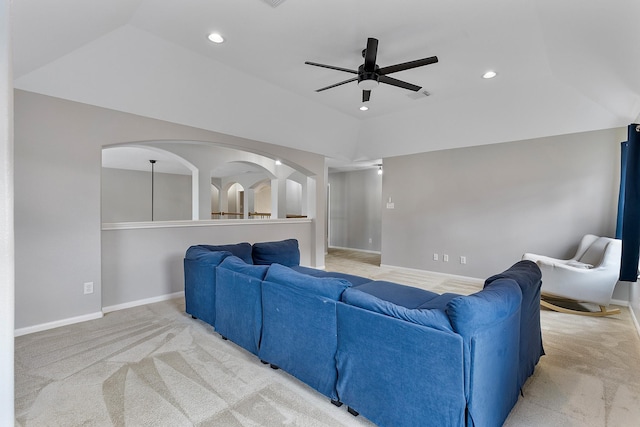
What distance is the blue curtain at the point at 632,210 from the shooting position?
9.95 feet

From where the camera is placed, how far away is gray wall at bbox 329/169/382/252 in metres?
8.24

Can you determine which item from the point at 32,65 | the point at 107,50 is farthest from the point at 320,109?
the point at 32,65

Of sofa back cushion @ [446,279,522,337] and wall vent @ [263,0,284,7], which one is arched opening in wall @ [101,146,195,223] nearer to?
wall vent @ [263,0,284,7]

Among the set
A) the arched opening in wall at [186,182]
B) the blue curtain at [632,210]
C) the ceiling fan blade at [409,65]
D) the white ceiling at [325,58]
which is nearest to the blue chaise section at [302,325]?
the ceiling fan blade at [409,65]

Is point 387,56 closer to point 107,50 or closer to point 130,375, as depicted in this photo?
point 107,50

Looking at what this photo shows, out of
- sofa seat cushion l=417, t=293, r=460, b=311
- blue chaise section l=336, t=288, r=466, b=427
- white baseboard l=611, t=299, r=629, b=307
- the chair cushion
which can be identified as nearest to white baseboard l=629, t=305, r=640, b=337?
white baseboard l=611, t=299, r=629, b=307

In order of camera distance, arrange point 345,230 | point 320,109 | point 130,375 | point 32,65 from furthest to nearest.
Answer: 1. point 345,230
2. point 320,109
3. point 32,65
4. point 130,375

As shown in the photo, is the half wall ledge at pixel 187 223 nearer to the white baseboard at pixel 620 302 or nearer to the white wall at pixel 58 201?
the white wall at pixel 58 201

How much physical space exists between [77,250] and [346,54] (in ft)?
12.0

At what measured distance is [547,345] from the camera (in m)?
2.79

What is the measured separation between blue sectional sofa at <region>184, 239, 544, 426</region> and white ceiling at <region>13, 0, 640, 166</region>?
7.03ft

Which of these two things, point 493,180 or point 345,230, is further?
point 345,230

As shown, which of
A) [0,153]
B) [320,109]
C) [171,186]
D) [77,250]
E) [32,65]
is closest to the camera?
[0,153]

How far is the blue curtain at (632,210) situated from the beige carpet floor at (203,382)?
729 millimetres
